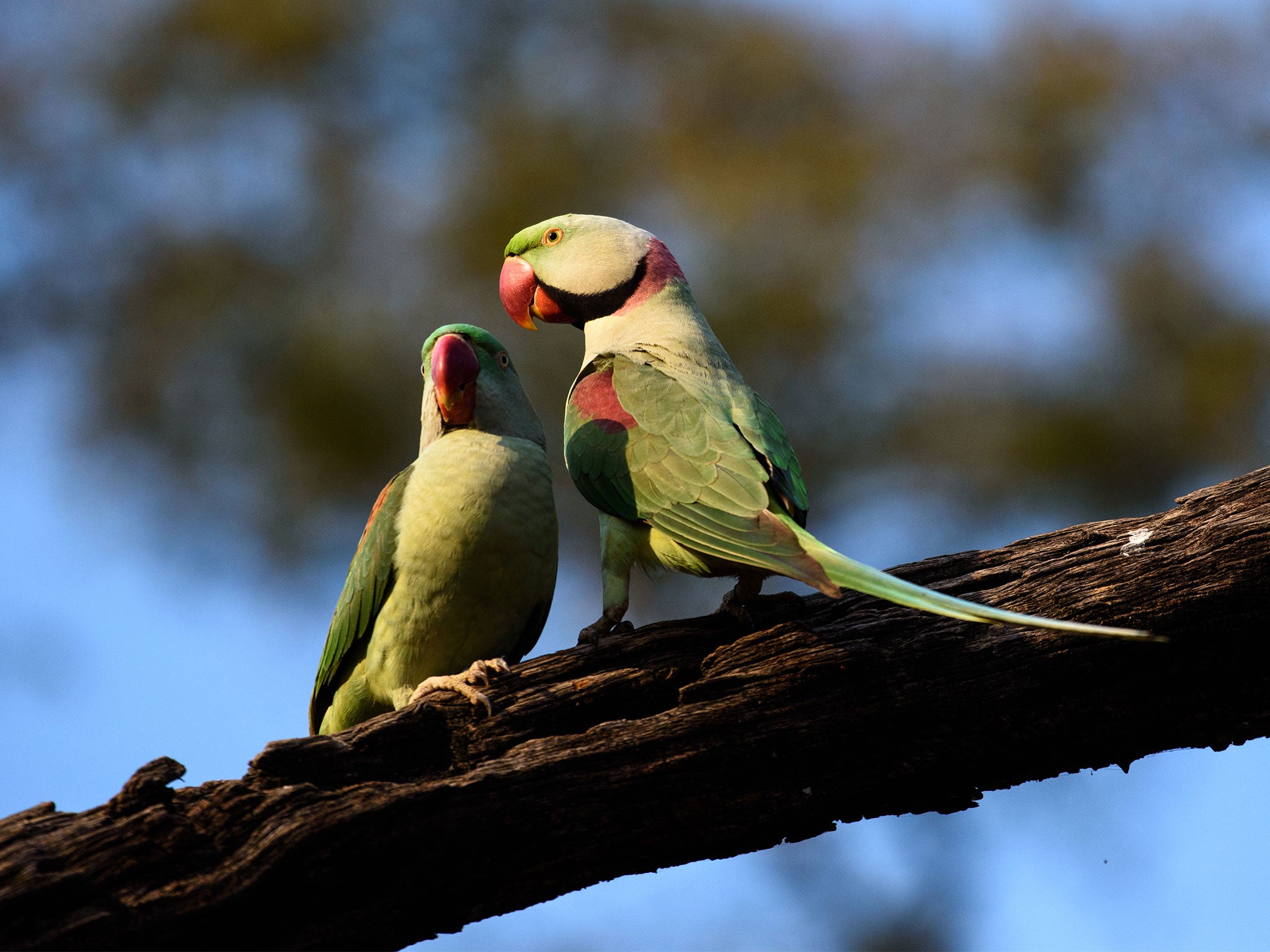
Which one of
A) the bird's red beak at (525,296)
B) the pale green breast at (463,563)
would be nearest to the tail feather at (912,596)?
the pale green breast at (463,563)

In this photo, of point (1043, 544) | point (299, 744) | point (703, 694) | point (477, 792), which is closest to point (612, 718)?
point (703, 694)

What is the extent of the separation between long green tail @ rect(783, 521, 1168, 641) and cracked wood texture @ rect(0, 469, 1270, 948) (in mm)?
370

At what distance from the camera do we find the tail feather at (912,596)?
2.45 meters

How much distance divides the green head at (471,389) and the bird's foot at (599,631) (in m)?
0.72

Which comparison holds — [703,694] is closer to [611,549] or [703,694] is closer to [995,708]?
[611,549]

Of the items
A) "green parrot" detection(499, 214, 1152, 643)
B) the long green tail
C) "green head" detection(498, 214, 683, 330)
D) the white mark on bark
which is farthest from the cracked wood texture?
"green head" detection(498, 214, 683, 330)

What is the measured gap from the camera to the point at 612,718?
2984 mm

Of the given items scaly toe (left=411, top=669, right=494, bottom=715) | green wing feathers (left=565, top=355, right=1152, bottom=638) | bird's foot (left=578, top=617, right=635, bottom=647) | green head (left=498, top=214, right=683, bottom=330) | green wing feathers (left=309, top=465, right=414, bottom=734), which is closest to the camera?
green wing feathers (left=565, top=355, right=1152, bottom=638)

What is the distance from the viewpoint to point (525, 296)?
3969mm

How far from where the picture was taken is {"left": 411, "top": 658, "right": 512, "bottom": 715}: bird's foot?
2969 mm

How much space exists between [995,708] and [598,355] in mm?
1596

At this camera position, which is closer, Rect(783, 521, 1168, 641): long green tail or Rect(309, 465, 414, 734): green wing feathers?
Rect(783, 521, 1168, 641): long green tail

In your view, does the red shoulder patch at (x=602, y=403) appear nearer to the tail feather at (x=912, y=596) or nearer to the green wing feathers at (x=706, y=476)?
the green wing feathers at (x=706, y=476)

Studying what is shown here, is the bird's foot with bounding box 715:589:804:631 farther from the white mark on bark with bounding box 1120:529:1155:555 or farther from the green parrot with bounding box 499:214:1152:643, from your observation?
the white mark on bark with bounding box 1120:529:1155:555
